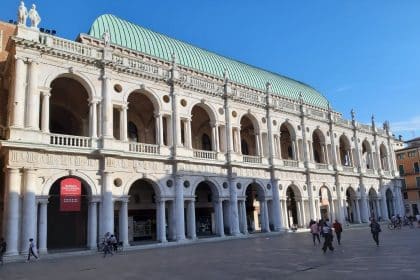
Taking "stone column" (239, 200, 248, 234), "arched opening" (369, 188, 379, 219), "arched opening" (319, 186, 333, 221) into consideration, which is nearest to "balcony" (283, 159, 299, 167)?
"arched opening" (319, 186, 333, 221)

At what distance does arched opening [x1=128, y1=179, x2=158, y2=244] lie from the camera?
29.1m

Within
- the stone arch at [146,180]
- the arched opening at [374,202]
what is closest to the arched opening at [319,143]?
the arched opening at [374,202]

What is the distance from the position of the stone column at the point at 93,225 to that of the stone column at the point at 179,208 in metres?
5.89

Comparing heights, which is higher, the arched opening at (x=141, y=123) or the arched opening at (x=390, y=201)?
the arched opening at (x=141, y=123)

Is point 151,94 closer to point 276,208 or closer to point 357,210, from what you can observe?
point 276,208

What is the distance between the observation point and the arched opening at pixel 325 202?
40.2m

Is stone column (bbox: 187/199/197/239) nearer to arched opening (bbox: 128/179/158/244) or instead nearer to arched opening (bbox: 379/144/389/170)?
arched opening (bbox: 128/179/158/244)

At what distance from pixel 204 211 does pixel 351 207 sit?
20988 mm

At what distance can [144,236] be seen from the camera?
2977 cm

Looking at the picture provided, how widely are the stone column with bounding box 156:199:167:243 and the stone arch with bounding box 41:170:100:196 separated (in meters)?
4.66

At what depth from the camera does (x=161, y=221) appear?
25.7 metres

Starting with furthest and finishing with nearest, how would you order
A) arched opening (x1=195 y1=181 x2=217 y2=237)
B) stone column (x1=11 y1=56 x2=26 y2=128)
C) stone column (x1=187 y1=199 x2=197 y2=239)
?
arched opening (x1=195 y1=181 x2=217 y2=237), stone column (x1=187 y1=199 x2=197 y2=239), stone column (x1=11 y1=56 x2=26 y2=128)

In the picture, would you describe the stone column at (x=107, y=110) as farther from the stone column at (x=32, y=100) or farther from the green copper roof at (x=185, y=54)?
the green copper roof at (x=185, y=54)

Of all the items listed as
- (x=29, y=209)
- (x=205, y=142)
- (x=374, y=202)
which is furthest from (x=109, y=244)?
(x=374, y=202)
